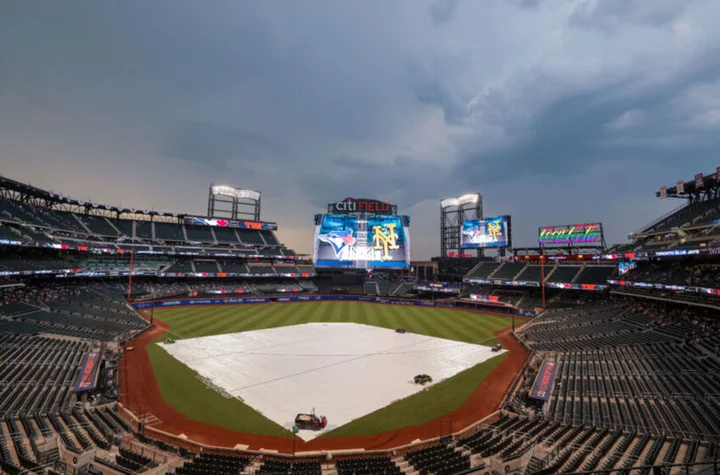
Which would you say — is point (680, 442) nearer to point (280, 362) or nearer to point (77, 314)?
point (280, 362)

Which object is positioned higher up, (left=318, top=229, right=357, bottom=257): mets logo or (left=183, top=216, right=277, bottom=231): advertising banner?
(left=183, top=216, right=277, bottom=231): advertising banner

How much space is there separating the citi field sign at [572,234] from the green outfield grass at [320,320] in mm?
21156

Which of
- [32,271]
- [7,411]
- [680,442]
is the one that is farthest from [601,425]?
[32,271]

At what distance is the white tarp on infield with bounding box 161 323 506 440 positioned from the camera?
72.7 ft

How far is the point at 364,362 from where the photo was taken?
30.6m

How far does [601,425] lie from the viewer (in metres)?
17.4

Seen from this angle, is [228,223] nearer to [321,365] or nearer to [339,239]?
[339,239]

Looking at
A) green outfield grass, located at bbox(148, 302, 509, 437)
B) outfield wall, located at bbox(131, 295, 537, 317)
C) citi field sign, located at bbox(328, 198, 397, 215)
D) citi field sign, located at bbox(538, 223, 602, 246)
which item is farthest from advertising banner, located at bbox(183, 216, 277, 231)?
citi field sign, located at bbox(538, 223, 602, 246)

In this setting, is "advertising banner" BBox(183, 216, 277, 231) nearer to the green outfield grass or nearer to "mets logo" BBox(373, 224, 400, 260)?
the green outfield grass

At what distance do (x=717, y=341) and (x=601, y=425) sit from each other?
569 inches

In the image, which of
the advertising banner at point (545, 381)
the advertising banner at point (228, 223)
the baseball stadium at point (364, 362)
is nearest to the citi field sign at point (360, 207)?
the baseball stadium at point (364, 362)

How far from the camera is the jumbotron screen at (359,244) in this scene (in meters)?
65.9

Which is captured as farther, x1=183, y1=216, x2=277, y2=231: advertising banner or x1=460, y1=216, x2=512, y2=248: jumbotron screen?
x1=183, y1=216, x2=277, y2=231: advertising banner

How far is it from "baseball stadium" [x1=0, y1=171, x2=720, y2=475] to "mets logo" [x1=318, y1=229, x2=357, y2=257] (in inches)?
7.9
